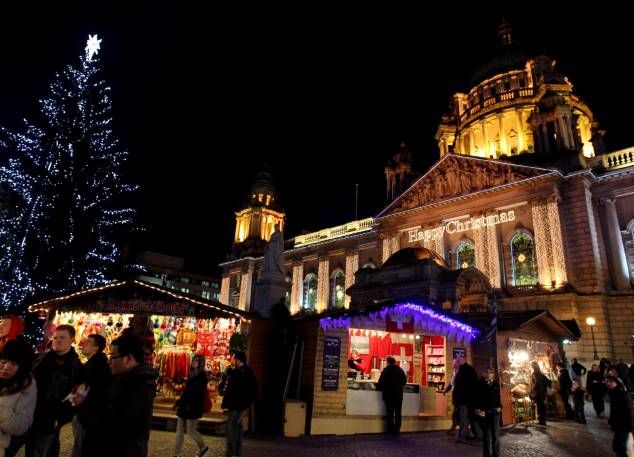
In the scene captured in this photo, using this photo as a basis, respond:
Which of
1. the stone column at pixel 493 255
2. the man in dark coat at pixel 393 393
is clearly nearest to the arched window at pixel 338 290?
the stone column at pixel 493 255

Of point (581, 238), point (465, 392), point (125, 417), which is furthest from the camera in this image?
point (581, 238)

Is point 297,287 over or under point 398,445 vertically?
over

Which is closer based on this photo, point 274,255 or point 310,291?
point 274,255

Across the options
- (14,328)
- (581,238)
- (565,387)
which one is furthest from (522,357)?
(14,328)

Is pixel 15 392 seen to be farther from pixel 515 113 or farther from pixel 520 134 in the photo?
pixel 515 113

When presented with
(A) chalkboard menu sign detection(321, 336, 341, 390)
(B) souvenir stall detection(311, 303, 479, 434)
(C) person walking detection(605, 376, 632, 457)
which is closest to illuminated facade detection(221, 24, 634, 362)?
(B) souvenir stall detection(311, 303, 479, 434)

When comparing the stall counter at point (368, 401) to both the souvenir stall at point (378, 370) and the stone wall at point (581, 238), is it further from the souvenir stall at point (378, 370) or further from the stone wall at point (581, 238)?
the stone wall at point (581, 238)

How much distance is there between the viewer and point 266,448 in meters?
9.30

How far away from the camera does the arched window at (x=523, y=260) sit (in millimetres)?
27400

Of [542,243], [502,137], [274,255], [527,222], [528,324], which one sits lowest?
[528,324]

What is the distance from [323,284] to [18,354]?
37898mm

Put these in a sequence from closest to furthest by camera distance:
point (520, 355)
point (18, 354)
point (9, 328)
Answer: point (18, 354)
point (9, 328)
point (520, 355)

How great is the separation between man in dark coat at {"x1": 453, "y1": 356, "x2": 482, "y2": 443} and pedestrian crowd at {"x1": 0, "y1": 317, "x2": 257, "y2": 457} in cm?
732

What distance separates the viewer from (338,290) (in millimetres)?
41156
